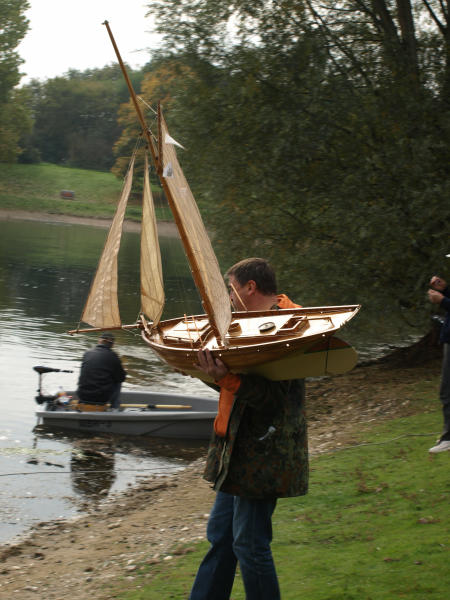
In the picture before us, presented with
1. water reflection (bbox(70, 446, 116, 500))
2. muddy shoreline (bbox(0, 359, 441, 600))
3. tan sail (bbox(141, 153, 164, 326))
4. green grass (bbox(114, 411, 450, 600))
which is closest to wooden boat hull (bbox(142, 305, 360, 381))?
green grass (bbox(114, 411, 450, 600))

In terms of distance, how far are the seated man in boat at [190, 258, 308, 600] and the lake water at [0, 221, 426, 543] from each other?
5.65 metres

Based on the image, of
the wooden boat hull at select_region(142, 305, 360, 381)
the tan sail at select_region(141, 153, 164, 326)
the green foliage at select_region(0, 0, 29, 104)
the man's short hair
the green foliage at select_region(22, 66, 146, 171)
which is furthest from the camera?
the green foliage at select_region(22, 66, 146, 171)

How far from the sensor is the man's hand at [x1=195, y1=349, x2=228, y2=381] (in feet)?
14.4

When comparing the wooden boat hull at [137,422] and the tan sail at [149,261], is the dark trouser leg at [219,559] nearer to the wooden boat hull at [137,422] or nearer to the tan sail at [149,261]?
the tan sail at [149,261]

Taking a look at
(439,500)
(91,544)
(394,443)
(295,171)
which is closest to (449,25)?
(295,171)

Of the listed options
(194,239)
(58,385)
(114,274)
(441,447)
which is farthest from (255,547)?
(58,385)

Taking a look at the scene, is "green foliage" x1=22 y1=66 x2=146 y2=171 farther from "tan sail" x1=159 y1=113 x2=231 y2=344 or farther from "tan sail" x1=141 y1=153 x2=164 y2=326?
"tan sail" x1=159 y1=113 x2=231 y2=344

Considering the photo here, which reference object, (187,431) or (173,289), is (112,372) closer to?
(187,431)

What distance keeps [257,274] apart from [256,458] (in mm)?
1173

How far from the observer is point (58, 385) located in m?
17.2

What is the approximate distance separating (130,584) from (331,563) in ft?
5.91

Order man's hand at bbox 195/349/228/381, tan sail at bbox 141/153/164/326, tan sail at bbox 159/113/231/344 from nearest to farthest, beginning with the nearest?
1. man's hand at bbox 195/349/228/381
2. tan sail at bbox 159/113/231/344
3. tan sail at bbox 141/153/164/326

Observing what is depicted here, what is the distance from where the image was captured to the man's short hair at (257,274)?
4602 millimetres

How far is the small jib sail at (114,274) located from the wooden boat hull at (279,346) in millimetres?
2271
